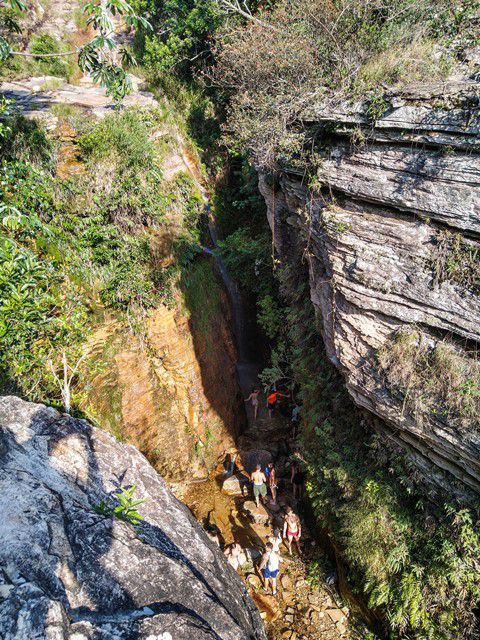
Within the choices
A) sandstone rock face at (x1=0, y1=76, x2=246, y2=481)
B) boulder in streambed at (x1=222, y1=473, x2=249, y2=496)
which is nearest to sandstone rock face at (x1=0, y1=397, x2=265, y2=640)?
sandstone rock face at (x1=0, y1=76, x2=246, y2=481)

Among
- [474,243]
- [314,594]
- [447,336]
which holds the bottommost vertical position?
[314,594]

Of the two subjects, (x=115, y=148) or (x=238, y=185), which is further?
(x=238, y=185)

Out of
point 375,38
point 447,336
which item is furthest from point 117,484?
point 375,38

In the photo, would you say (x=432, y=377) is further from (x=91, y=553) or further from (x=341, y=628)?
(x=341, y=628)

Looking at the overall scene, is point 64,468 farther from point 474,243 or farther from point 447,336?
point 474,243

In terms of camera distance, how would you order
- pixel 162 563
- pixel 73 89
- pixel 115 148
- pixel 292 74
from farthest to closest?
pixel 73 89 → pixel 115 148 → pixel 292 74 → pixel 162 563

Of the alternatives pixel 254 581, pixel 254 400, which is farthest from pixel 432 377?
pixel 254 400

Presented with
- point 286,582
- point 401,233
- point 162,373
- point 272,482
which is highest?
point 401,233
